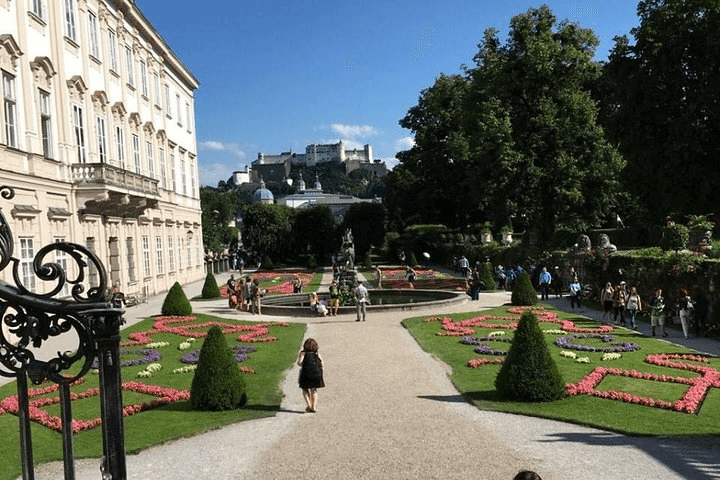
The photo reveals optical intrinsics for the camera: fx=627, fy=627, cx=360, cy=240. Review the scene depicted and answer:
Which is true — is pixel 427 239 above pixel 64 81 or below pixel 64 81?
below

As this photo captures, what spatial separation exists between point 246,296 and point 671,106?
19500 mm

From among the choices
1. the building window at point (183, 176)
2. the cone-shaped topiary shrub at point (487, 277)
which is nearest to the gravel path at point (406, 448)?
the cone-shaped topiary shrub at point (487, 277)

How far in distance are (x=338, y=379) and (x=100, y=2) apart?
23105 millimetres

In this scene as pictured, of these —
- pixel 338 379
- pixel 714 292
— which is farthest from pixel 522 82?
pixel 338 379

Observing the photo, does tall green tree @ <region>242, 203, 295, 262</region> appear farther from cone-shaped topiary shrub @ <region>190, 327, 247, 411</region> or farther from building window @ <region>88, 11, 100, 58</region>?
cone-shaped topiary shrub @ <region>190, 327, 247, 411</region>

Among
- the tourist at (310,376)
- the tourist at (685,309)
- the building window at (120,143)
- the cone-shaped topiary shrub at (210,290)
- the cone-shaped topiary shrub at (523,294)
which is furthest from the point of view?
the cone-shaped topiary shrub at (210,290)

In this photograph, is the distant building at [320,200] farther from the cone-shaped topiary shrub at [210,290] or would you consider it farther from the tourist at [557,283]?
the tourist at [557,283]

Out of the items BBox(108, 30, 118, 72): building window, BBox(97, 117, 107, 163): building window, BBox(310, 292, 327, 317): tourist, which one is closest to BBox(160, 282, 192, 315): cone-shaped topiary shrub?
BBox(310, 292, 327, 317): tourist

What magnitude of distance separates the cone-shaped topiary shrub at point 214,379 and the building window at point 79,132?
17.0 meters

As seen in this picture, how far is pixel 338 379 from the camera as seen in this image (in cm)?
1330

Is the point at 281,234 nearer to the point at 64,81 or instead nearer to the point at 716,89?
the point at 64,81

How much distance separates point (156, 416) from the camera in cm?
1068

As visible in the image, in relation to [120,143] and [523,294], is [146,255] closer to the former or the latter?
[120,143]

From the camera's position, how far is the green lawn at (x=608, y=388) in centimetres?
955
